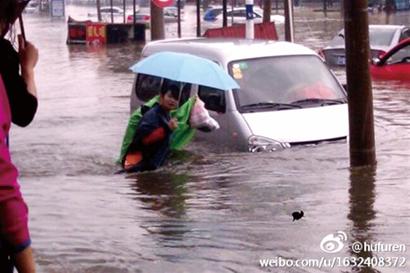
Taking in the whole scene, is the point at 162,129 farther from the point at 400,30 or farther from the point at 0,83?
the point at 400,30

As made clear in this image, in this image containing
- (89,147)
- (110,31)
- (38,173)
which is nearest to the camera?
(38,173)

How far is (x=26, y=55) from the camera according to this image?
393cm

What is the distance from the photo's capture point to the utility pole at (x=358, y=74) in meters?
Result: 8.44

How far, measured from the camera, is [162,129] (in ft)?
30.2

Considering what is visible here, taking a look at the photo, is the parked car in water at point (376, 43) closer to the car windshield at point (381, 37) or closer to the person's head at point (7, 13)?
the car windshield at point (381, 37)

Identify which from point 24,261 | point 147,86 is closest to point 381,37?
point 147,86

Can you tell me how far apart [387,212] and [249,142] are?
3340mm

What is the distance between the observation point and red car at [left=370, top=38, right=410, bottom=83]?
63.5 ft

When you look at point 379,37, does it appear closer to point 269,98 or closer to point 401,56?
point 401,56

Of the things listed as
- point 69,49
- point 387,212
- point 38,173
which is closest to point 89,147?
point 38,173

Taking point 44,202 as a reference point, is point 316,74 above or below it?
above

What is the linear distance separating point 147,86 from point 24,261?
8769 mm

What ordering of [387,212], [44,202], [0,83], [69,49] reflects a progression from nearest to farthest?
[0,83]
[387,212]
[44,202]
[69,49]

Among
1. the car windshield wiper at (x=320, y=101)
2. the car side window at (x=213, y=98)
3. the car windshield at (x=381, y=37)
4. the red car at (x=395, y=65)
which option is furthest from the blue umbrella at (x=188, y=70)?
the car windshield at (x=381, y=37)
